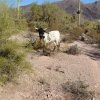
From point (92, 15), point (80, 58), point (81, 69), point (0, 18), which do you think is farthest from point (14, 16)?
point (92, 15)

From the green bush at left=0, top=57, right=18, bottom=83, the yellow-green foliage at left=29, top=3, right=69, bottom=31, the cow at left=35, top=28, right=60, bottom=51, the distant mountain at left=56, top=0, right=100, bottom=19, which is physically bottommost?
the distant mountain at left=56, top=0, right=100, bottom=19

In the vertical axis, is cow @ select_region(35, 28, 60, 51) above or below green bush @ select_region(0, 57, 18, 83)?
above

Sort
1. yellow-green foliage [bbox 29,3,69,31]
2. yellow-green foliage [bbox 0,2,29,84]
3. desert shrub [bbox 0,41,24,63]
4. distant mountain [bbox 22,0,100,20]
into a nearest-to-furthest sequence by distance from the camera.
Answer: yellow-green foliage [bbox 0,2,29,84] < desert shrub [bbox 0,41,24,63] < yellow-green foliage [bbox 29,3,69,31] < distant mountain [bbox 22,0,100,20]

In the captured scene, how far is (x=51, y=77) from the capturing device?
44.4 ft

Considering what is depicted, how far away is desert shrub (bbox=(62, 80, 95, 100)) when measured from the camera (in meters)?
11.9

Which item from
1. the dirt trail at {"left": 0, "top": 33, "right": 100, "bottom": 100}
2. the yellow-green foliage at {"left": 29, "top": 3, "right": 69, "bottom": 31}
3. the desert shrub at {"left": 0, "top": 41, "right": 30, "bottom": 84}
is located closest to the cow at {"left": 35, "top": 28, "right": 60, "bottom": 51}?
the dirt trail at {"left": 0, "top": 33, "right": 100, "bottom": 100}

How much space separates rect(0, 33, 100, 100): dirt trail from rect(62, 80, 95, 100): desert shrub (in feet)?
0.80

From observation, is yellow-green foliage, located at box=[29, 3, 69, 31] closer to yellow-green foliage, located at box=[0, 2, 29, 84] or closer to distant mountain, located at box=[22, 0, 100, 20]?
yellow-green foliage, located at box=[0, 2, 29, 84]

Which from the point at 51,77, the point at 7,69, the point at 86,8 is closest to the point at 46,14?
the point at 51,77

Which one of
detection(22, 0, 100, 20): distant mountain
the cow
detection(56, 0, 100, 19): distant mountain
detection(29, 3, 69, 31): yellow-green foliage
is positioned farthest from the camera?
detection(56, 0, 100, 19): distant mountain

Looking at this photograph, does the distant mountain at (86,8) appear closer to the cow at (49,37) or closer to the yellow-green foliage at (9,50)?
the cow at (49,37)

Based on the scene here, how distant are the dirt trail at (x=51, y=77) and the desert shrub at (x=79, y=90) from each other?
24 cm

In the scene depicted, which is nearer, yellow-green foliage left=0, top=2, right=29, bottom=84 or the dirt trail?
the dirt trail

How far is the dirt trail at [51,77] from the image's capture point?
39.0ft
